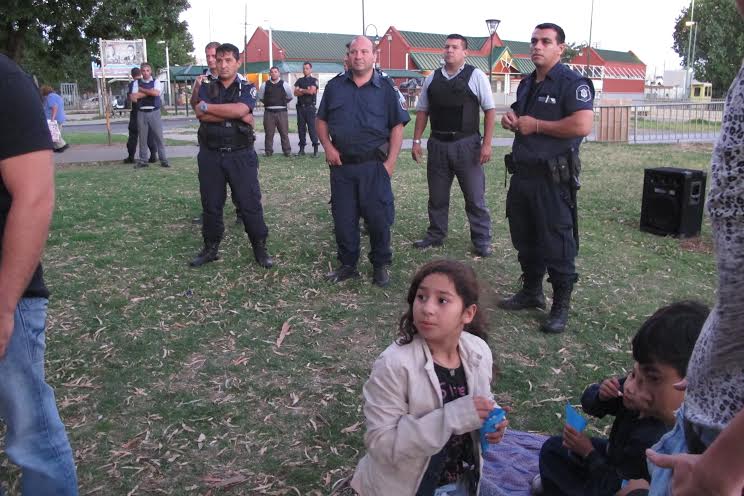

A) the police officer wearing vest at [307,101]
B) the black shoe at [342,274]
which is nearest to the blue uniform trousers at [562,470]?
the black shoe at [342,274]

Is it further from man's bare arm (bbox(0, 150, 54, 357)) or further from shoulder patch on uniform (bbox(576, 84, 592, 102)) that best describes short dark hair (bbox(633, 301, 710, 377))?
shoulder patch on uniform (bbox(576, 84, 592, 102))

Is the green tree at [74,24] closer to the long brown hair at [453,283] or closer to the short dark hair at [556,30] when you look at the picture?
the short dark hair at [556,30]

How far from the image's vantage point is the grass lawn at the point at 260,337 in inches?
131

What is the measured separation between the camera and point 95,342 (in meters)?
4.60

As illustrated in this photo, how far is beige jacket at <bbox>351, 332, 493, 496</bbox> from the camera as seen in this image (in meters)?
2.27

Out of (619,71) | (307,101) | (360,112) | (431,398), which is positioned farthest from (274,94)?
(619,71)

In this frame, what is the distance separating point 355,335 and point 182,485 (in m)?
1.89

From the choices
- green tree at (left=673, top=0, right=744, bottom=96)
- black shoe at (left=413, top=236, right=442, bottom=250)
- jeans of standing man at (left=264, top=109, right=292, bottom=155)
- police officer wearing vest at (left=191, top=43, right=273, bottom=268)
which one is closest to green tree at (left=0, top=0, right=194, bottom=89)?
jeans of standing man at (left=264, top=109, right=292, bottom=155)

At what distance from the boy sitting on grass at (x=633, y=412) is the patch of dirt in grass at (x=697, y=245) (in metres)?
4.85

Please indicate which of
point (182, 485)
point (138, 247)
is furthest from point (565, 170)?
point (138, 247)

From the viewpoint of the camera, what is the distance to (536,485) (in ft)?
9.72

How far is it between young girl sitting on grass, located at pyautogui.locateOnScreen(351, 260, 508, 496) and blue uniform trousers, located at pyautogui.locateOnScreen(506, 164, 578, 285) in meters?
2.18

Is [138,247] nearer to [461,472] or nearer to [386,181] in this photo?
[386,181]

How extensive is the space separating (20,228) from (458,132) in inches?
196
